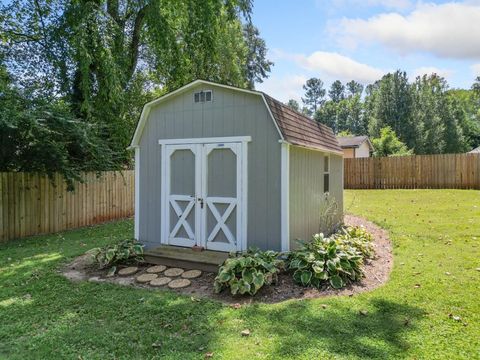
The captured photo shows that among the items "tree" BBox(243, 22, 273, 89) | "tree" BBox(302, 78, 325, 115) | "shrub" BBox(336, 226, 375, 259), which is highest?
"tree" BBox(302, 78, 325, 115)

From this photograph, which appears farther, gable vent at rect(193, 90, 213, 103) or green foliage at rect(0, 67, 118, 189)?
green foliage at rect(0, 67, 118, 189)

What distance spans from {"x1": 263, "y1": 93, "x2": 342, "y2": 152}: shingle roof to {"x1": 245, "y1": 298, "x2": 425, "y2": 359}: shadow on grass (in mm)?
2679

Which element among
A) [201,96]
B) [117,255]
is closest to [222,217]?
[117,255]

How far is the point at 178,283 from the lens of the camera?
5.16m

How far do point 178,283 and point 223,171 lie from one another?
2078 millimetres

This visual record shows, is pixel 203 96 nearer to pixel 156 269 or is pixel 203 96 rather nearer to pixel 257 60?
pixel 156 269

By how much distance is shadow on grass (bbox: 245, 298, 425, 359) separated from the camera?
10.4 ft

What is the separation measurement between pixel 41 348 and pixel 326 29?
397 inches

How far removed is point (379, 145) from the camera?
24.8 m

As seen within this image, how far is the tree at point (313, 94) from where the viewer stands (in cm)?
6544

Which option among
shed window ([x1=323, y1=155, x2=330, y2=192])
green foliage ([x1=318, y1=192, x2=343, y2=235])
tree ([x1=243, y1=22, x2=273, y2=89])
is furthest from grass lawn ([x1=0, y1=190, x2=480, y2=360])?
tree ([x1=243, y1=22, x2=273, y2=89])

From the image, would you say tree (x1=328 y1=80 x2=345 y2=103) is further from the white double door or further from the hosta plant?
the hosta plant

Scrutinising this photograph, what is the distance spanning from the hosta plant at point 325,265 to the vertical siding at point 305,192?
2.08ft

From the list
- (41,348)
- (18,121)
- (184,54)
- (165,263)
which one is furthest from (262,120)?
(184,54)
